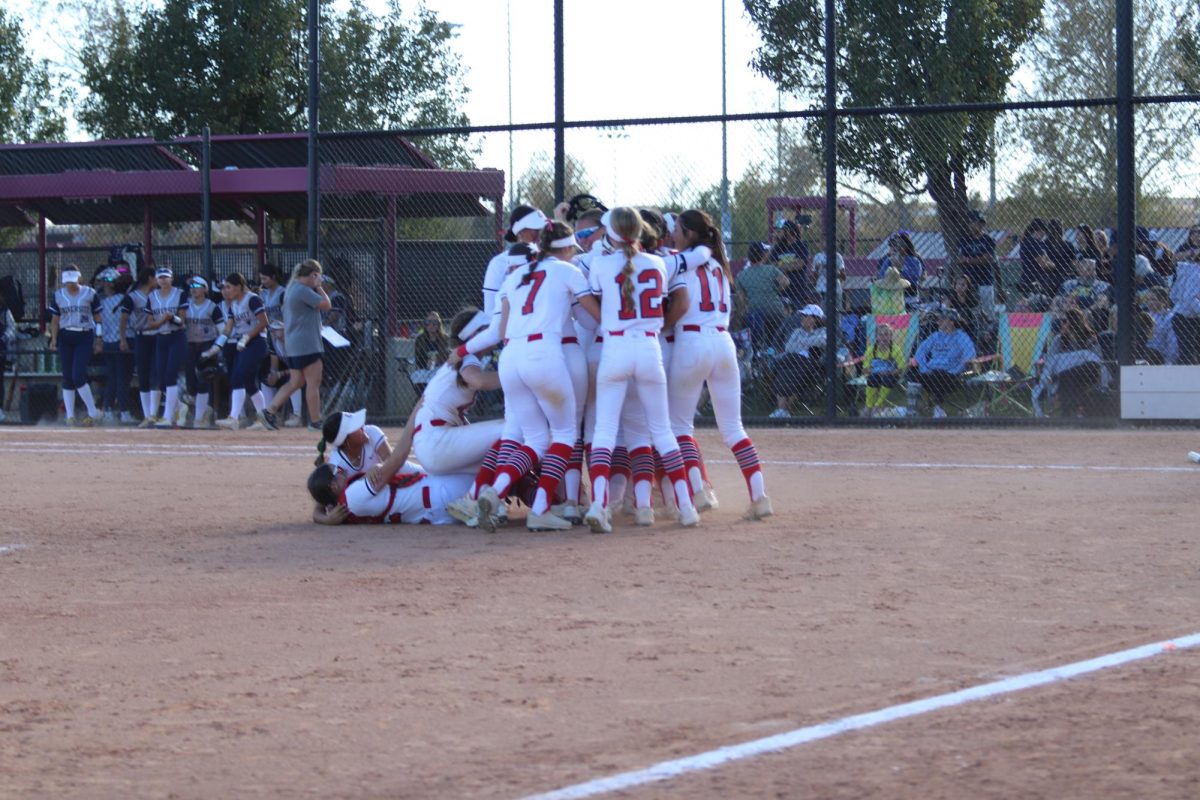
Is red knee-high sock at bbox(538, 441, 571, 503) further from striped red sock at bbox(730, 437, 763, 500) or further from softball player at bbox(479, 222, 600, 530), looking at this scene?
striped red sock at bbox(730, 437, 763, 500)

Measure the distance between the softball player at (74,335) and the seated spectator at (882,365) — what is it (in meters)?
8.59

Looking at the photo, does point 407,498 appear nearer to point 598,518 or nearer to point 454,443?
point 454,443

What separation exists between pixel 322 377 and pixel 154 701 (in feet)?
39.1

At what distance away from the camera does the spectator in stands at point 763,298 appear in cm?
1520

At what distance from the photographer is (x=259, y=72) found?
26031 mm

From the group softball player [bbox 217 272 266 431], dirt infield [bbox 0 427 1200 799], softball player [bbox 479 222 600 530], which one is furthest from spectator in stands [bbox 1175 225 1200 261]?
softball player [bbox 217 272 266 431]

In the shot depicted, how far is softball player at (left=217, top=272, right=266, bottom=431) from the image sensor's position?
1612cm

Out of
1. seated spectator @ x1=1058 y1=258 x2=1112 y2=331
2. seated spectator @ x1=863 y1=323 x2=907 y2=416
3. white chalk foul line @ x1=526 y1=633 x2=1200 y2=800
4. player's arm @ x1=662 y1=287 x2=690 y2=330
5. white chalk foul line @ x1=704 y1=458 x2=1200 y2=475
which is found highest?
seated spectator @ x1=1058 y1=258 x2=1112 y2=331

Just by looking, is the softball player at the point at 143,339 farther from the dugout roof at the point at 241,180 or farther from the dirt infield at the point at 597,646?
the dirt infield at the point at 597,646

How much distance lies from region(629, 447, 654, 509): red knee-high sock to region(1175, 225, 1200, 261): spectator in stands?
7.91 m

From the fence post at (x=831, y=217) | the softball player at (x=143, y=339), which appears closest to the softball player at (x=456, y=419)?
the fence post at (x=831, y=217)

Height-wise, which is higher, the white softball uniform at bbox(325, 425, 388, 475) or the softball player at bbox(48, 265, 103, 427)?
the softball player at bbox(48, 265, 103, 427)

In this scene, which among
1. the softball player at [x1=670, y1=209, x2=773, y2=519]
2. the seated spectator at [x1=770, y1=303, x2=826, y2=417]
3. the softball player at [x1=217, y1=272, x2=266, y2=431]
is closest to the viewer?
the softball player at [x1=670, y1=209, x2=773, y2=519]

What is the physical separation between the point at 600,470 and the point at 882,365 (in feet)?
23.8
